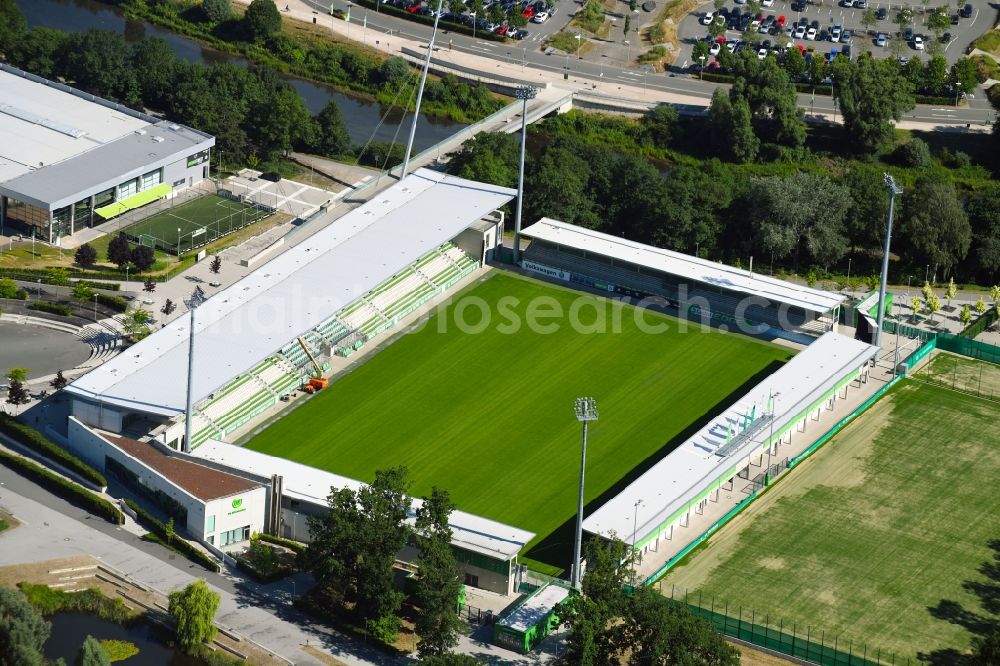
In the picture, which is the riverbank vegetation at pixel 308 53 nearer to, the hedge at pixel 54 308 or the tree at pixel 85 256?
the tree at pixel 85 256

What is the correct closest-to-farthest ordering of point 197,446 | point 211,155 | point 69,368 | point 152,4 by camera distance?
point 197,446, point 69,368, point 211,155, point 152,4

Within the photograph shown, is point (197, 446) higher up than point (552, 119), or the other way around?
point (552, 119)

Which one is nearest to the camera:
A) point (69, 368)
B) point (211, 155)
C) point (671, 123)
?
point (69, 368)

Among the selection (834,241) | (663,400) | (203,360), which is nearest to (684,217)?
(834,241)

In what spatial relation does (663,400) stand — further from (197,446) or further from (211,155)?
(211,155)

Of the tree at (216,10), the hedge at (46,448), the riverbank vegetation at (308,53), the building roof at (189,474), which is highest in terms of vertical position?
the tree at (216,10)

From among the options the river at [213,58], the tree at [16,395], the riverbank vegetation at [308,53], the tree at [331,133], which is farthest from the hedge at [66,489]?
the riverbank vegetation at [308,53]

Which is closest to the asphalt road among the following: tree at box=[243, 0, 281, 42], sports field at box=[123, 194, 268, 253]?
tree at box=[243, 0, 281, 42]
